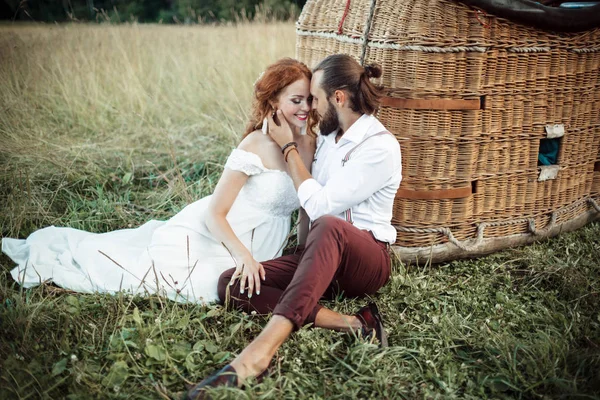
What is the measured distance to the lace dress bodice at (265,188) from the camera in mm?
2957

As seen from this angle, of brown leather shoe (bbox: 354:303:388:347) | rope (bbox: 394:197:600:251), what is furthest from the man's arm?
rope (bbox: 394:197:600:251)

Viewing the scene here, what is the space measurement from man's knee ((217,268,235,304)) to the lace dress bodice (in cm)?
44

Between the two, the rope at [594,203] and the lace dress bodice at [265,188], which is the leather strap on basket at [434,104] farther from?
the rope at [594,203]

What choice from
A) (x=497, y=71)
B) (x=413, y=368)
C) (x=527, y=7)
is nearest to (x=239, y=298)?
(x=413, y=368)

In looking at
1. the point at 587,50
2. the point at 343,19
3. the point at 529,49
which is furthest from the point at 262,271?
the point at 587,50

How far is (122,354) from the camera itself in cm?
233

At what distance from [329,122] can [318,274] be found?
910 millimetres

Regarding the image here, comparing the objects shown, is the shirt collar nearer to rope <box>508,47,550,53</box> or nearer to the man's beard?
the man's beard

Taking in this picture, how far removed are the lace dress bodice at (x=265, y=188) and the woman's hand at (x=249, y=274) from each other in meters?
0.42

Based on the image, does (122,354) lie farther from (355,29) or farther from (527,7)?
(527,7)

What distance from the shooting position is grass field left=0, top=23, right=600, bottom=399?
2260mm

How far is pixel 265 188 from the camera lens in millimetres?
3057

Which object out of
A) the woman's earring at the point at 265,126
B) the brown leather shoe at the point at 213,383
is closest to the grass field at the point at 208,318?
the brown leather shoe at the point at 213,383

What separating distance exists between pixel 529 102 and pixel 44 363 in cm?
297
